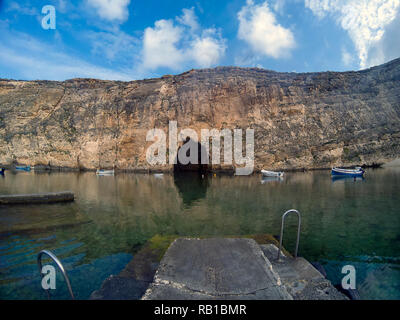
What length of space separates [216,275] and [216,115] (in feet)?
144

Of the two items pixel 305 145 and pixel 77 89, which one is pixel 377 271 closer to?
pixel 305 145

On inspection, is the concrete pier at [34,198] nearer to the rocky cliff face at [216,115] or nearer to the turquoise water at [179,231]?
the turquoise water at [179,231]

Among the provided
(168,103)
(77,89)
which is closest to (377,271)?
(168,103)

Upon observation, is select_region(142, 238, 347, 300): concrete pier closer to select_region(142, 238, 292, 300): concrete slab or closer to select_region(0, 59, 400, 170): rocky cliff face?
select_region(142, 238, 292, 300): concrete slab

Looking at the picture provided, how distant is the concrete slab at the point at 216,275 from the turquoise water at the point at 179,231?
2.50 metres

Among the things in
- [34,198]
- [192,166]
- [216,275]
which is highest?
[192,166]

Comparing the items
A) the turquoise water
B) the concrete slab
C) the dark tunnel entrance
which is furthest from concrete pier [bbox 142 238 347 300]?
the dark tunnel entrance

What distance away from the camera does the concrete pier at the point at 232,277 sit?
3.89m

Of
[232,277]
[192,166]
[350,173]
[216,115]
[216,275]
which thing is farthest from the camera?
[192,166]

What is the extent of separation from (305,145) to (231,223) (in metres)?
39.7

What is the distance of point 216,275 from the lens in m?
4.48

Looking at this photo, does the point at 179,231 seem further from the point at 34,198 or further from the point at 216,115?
the point at 216,115

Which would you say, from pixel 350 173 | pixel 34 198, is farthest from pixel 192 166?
pixel 34 198
